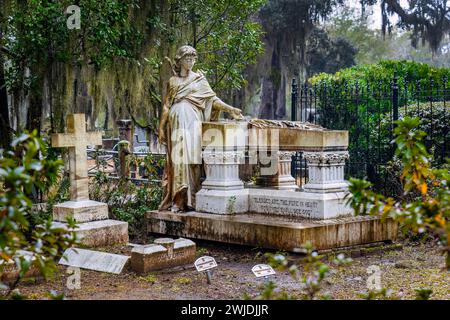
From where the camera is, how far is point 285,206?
366 inches

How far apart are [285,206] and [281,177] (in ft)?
3.13

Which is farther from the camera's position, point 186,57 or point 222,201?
point 186,57

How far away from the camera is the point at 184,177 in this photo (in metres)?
9.84

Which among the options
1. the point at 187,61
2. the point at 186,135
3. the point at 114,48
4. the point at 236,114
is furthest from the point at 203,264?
the point at 114,48

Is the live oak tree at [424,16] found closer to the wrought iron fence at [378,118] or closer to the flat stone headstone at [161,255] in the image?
the wrought iron fence at [378,118]

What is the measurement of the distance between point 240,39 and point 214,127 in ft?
16.4

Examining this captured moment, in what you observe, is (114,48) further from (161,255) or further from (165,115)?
(161,255)

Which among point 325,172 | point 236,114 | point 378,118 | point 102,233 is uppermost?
point 378,118

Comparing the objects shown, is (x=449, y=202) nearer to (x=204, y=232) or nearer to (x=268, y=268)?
(x=268, y=268)

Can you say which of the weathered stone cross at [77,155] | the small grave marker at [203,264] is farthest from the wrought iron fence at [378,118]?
the small grave marker at [203,264]

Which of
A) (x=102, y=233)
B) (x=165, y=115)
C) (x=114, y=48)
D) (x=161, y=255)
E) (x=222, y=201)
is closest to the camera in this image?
(x=161, y=255)

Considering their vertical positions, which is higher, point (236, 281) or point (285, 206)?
point (285, 206)

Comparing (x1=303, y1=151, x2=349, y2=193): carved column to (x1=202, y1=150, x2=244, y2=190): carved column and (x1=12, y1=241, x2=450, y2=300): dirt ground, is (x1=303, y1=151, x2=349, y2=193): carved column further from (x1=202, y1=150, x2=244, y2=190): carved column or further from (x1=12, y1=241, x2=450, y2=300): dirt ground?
(x1=202, y1=150, x2=244, y2=190): carved column

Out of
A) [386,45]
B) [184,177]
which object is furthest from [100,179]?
[386,45]
